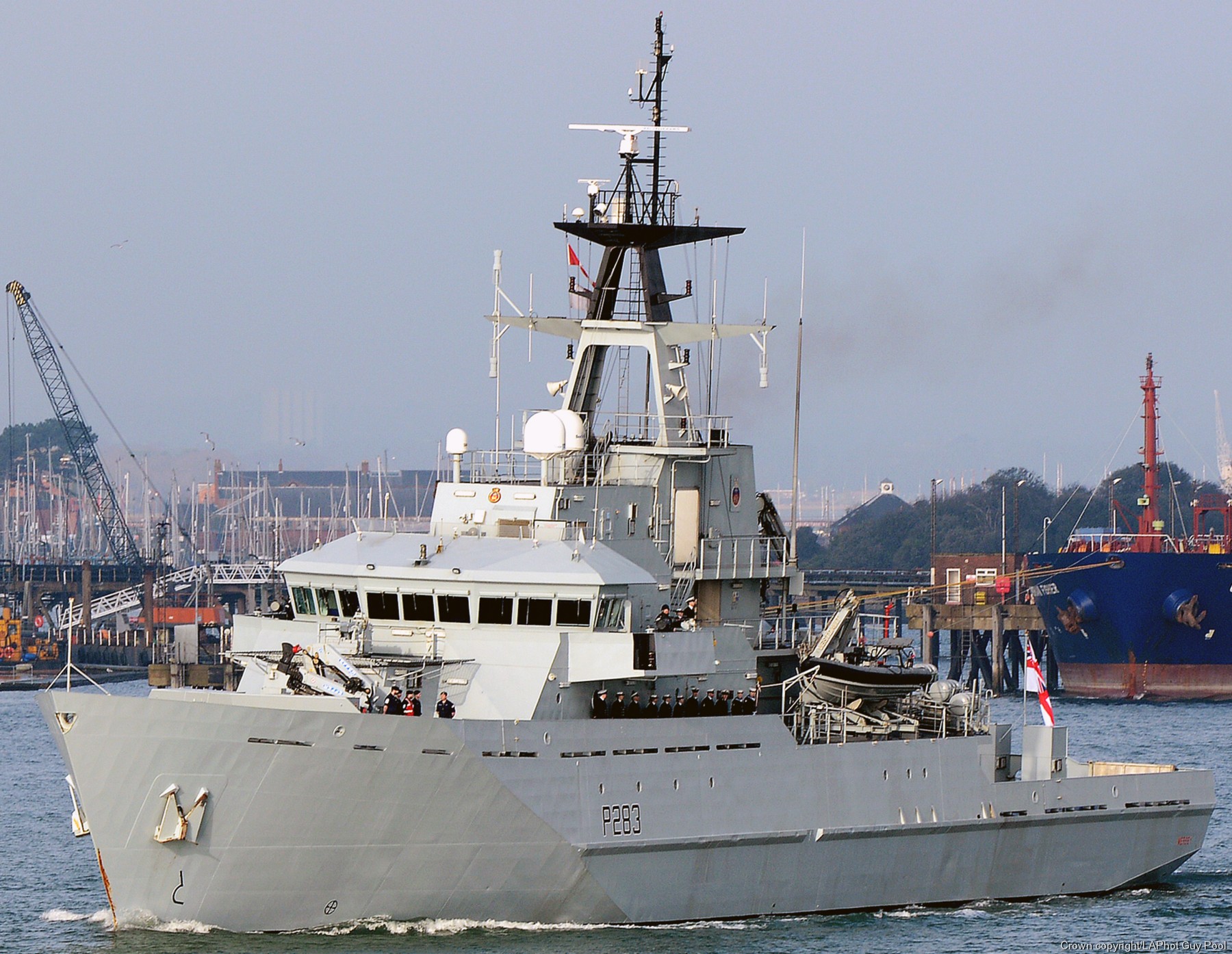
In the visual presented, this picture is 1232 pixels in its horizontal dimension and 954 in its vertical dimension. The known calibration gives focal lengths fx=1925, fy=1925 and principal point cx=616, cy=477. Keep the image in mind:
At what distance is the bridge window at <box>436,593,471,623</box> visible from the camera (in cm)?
2400

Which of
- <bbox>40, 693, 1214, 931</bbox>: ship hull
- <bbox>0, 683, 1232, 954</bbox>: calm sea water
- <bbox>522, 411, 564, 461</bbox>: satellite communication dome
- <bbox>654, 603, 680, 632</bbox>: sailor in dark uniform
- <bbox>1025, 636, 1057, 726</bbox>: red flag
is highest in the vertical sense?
<bbox>522, 411, 564, 461</bbox>: satellite communication dome

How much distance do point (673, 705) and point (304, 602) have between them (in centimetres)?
514

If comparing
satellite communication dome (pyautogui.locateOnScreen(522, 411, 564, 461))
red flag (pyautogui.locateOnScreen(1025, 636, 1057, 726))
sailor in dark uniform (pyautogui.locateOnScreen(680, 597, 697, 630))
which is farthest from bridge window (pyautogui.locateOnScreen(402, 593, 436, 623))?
red flag (pyautogui.locateOnScreen(1025, 636, 1057, 726))

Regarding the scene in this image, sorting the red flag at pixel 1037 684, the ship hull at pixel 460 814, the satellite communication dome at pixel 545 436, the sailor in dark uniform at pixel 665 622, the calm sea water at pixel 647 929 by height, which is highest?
the satellite communication dome at pixel 545 436

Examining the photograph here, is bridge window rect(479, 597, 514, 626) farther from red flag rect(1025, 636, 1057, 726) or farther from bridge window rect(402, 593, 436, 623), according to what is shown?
red flag rect(1025, 636, 1057, 726)

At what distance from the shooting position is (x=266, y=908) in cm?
2206

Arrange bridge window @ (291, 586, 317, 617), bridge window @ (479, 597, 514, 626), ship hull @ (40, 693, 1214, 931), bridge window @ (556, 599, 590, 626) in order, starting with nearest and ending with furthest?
ship hull @ (40, 693, 1214, 931)
bridge window @ (556, 599, 590, 626)
bridge window @ (479, 597, 514, 626)
bridge window @ (291, 586, 317, 617)

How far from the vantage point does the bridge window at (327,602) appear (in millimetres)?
24875

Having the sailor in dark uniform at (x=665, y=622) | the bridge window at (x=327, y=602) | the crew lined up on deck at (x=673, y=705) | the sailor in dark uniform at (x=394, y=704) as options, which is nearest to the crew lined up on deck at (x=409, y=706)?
the sailor in dark uniform at (x=394, y=704)

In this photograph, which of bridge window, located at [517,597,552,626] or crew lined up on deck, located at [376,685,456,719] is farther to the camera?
bridge window, located at [517,597,552,626]

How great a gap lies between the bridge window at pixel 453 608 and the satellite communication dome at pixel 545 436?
2.60 meters

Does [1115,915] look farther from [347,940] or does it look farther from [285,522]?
[285,522]

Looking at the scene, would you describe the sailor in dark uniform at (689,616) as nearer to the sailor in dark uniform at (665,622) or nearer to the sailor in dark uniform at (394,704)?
the sailor in dark uniform at (665,622)

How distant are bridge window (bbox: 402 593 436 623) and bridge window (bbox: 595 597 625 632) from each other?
2.14 m
